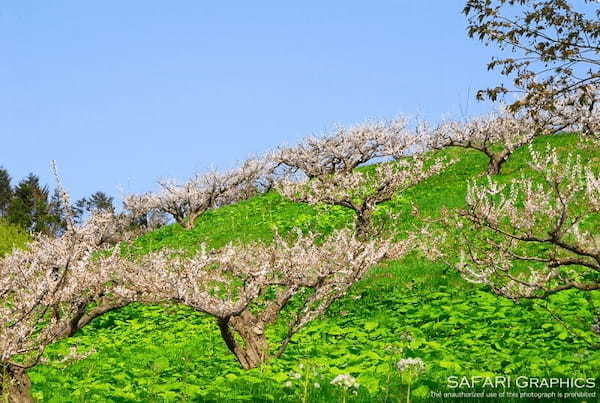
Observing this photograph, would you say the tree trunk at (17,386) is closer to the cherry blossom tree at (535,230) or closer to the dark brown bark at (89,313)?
the dark brown bark at (89,313)

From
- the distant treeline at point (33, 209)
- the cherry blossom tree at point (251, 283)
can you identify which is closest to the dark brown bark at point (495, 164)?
the cherry blossom tree at point (251, 283)

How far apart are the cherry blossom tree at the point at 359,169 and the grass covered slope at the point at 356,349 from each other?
263cm

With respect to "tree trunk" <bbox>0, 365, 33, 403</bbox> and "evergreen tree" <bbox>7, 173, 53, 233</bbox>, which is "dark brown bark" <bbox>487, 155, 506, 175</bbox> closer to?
"tree trunk" <bbox>0, 365, 33, 403</bbox>

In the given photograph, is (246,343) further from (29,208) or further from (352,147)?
(29,208)

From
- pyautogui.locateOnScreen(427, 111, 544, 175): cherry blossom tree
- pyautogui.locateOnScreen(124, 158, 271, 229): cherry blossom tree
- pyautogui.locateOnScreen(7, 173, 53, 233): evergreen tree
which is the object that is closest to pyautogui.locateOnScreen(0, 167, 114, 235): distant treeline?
pyautogui.locateOnScreen(7, 173, 53, 233): evergreen tree

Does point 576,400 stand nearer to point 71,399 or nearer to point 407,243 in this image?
point 71,399

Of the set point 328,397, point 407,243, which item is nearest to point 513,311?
point 407,243

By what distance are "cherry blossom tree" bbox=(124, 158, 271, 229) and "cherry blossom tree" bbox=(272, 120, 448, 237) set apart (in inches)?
122

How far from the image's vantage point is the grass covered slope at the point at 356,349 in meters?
9.16

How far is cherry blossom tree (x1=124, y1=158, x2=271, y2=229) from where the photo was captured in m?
35.9

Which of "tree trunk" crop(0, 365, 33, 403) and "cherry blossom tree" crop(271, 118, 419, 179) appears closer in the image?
"tree trunk" crop(0, 365, 33, 403)

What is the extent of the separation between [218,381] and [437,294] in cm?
732

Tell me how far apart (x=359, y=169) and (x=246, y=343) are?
26.1 m

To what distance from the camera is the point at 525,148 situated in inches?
1248
